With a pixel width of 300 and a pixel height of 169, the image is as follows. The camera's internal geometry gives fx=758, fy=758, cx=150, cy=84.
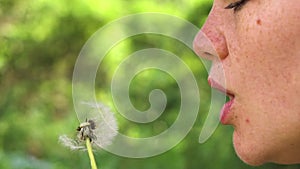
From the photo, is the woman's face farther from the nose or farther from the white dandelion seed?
the white dandelion seed

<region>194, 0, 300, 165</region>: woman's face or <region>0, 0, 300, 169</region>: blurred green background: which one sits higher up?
<region>0, 0, 300, 169</region>: blurred green background

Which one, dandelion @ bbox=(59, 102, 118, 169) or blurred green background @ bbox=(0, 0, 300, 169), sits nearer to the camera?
dandelion @ bbox=(59, 102, 118, 169)

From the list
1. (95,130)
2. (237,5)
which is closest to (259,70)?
(237,5)

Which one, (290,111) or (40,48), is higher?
(40,48)

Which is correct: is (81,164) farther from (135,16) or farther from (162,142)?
(135,16)

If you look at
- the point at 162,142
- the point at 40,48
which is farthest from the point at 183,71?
the point at 40,48

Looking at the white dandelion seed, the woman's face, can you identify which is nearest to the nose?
the woman's face

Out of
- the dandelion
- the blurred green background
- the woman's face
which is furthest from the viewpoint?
the blurred green background

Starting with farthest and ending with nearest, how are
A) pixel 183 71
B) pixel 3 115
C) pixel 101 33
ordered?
1. pixel 3 115
2. pixel 101 33
3. pixel 183 71

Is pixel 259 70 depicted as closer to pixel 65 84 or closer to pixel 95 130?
pixel 95 130
